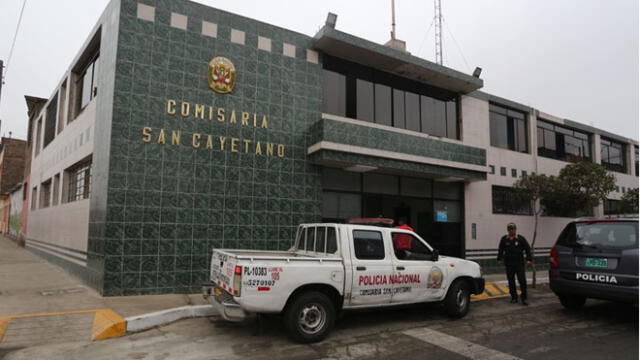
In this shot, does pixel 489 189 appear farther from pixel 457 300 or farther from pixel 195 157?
pixel 195 157

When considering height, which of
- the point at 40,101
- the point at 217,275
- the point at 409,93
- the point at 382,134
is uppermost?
the point at 40,101

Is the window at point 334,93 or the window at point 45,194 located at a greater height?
the window at point 334,93

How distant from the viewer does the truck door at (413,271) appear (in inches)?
290

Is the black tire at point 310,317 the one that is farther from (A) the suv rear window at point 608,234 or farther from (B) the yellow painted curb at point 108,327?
(A) the suv rear window at point 608,234

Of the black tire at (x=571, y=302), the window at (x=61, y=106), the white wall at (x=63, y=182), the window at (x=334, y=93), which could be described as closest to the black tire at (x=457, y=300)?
the black tire at (x=571, y=302)

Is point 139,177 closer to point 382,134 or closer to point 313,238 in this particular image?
point 313,238

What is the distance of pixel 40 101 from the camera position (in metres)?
23.4

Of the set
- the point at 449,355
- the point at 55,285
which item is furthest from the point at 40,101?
the point at 449,355

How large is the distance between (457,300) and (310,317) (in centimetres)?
328

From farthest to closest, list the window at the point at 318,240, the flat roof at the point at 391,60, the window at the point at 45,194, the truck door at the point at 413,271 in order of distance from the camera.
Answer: the window at the point at 45,194 < the flat roof at the point at 391,60 < the truck door at the point at 413,271 < the window at the point at 318,240

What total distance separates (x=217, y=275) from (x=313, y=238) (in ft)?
6.28

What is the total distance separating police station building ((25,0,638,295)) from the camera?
32.6 feet

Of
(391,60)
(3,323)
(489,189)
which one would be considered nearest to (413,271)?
(3,323)

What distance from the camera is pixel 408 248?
7.76 meters
